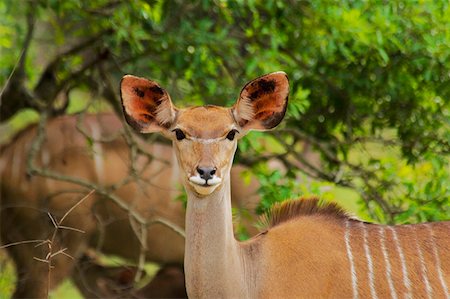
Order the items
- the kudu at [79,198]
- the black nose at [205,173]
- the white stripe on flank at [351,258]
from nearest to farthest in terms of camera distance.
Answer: the black nose at [205,173], the white stripe on flank at [351,258], the kudu at [79,198]

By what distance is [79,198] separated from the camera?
5.81 meters

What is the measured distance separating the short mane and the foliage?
67 cm

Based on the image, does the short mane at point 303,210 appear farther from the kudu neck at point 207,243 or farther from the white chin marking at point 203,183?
→ the white chin marking at point 203,183

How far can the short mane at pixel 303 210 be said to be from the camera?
387 cm

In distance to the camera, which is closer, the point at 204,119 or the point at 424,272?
the point at 204,119

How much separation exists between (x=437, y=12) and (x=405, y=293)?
166cm

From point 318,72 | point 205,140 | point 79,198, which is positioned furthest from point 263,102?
point 79,198

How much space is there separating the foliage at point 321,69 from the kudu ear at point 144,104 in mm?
1024

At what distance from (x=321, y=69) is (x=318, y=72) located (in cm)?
2

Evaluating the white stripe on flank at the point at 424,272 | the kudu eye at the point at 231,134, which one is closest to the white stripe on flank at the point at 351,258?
the white stripe on flank at the point at 424,272

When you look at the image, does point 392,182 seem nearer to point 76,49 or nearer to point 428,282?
point 428,282

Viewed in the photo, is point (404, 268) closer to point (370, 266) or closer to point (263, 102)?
point (370, 266)

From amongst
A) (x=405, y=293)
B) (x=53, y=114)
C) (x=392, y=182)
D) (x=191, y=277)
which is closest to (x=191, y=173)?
(x=191, y=277)

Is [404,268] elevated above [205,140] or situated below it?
below
